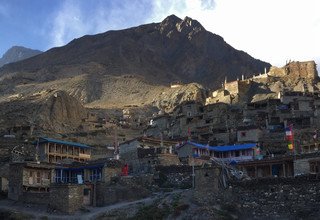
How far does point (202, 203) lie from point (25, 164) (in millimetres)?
20504

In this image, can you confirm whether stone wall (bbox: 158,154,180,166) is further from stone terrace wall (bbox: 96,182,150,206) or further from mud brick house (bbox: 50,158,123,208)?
stone terrace wall (bbox: 96,182,150,206)

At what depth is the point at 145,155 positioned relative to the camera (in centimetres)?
5953

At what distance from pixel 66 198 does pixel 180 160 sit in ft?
59.7

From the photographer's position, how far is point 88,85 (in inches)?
7298

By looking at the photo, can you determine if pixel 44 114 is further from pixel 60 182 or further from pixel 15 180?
pixel 15 180

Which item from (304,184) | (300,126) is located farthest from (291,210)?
(300,126)

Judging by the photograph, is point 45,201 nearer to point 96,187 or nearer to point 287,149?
point 96,187

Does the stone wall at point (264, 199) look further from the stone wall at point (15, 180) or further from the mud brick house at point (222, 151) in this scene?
the stone wall at point (15, 180)

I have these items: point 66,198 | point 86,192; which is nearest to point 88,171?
point 86,192

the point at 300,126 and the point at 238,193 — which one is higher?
the point at 300,126

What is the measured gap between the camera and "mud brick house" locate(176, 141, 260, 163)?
6344 cm

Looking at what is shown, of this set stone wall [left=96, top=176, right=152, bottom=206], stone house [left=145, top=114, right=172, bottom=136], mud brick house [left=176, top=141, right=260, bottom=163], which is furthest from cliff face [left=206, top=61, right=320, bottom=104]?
stone wall [left=96, top=176, right=152, bottom=206]

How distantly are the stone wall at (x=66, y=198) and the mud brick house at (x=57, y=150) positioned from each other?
15072 mm

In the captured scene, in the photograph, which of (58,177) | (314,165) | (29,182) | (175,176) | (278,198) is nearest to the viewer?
(278,198)
